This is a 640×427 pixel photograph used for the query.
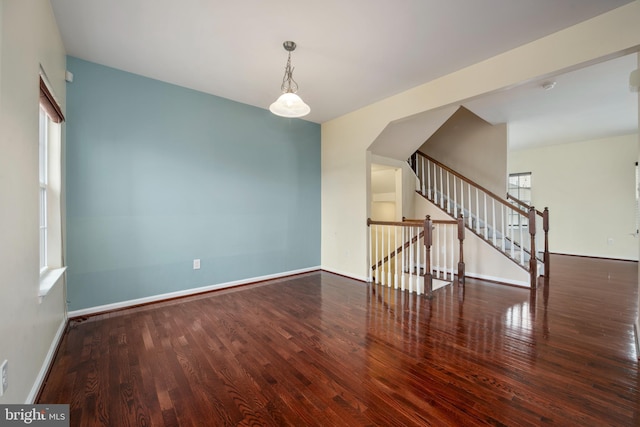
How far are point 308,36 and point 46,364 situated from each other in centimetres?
332

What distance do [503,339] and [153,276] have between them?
3.76 meters

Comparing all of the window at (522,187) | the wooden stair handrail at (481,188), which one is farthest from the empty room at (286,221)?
the window at (522,187)

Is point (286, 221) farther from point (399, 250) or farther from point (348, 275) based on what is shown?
point (399, 250)

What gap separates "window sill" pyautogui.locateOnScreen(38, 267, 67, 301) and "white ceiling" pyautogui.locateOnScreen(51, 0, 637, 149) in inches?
85.0

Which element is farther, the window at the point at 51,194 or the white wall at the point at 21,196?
the window at the point at 51,194

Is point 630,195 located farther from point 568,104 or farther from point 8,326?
point 8,326

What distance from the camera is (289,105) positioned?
227 centimetres

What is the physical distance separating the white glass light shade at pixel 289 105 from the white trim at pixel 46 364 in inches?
98.2

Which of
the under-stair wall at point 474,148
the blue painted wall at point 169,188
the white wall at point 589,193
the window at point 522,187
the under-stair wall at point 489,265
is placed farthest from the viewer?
the window at point 522,187

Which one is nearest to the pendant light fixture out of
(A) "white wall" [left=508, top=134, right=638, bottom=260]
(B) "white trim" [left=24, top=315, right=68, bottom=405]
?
(B) "white trim" [left=24, top=315, right=68, bottom=405]

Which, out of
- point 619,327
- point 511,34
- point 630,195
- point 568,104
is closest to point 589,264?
point 630,195

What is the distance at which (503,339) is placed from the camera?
2.25 m

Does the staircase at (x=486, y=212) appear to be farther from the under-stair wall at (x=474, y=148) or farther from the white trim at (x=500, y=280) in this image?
the under-stair wall at (x=474, y=148)

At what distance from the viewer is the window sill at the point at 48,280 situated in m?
1.79
